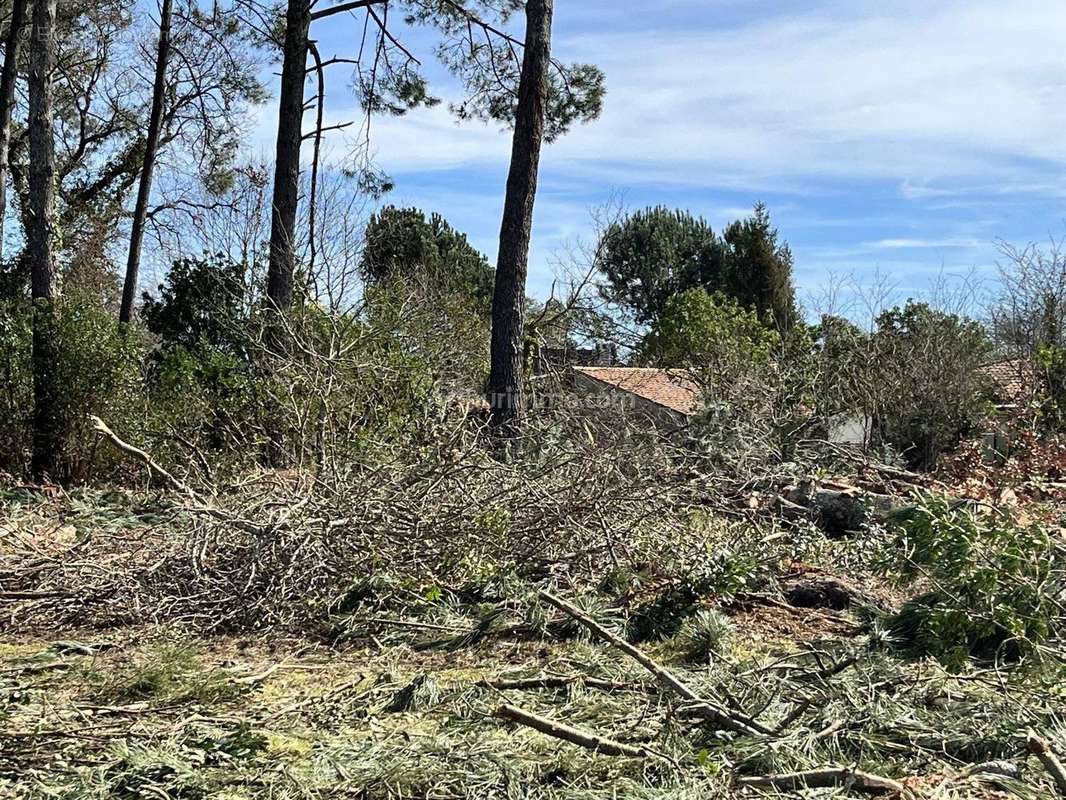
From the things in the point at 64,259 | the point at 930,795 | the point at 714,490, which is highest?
the point at 64,259

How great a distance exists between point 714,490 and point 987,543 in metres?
2.56

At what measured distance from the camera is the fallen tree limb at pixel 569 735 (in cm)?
308

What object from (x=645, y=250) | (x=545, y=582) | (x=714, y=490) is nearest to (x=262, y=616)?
(x=545, y=582)

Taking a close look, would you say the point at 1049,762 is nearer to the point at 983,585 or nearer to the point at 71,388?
the point at 983,585

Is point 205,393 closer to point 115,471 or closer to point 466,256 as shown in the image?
point 115,471

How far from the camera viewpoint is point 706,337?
18109mm

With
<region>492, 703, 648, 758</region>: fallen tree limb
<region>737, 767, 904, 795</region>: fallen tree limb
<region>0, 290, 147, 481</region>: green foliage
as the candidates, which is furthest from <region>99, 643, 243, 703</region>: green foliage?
<region>0, 290, 147, 481</region>: green foliage

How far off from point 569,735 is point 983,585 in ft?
6.24

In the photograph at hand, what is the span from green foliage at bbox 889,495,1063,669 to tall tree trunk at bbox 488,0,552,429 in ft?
23.0

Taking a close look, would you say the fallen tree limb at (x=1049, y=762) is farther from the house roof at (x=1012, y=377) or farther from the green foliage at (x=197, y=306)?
the house roof at (x=1012, y=377)

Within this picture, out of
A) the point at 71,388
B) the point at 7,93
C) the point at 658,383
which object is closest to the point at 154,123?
the point at 7,93

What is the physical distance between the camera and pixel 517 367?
1087cm

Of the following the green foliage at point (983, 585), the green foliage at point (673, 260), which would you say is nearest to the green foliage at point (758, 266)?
the green foliage at point (673, 260)

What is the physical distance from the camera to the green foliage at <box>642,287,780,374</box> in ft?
47.6
